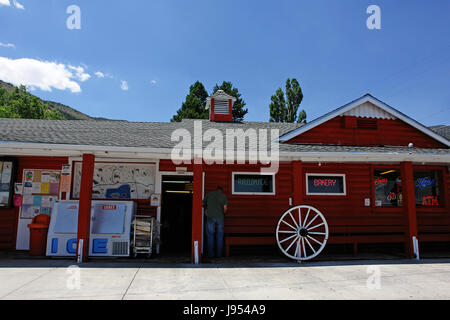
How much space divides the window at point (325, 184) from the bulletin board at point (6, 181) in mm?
Answer: 8303

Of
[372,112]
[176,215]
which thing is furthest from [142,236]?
[372,112]

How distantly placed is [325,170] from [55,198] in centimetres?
776

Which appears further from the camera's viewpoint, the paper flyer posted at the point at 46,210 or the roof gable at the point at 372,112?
the roof gable at the point at 372,112

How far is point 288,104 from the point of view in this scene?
39.2 m

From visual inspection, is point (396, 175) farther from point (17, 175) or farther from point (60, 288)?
point (17, 175)

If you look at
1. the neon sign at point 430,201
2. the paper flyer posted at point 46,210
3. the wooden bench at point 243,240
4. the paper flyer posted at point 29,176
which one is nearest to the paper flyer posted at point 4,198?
the paper flyer posted at point 29,176

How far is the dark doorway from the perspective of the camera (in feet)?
35.4

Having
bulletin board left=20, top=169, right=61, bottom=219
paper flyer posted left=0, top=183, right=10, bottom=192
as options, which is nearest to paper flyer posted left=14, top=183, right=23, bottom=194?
bulletin board left=20, top=169, right=61, bottom=219

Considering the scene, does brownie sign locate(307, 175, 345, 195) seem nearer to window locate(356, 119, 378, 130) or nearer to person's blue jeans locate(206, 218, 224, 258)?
window locate(356, 119, 378, 130)

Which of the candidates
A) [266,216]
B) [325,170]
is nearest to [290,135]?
[325,170]

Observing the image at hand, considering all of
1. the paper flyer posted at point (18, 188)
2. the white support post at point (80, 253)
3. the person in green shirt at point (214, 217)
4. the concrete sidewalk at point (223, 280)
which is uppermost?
the paper flyer posted at point (18, 188)

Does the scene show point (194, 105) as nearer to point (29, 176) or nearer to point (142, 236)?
point (29, 176)

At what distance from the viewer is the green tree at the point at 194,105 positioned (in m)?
32.6

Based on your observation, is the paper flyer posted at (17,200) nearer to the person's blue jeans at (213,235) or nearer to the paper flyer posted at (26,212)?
the paper flyer posted at (26,212)
